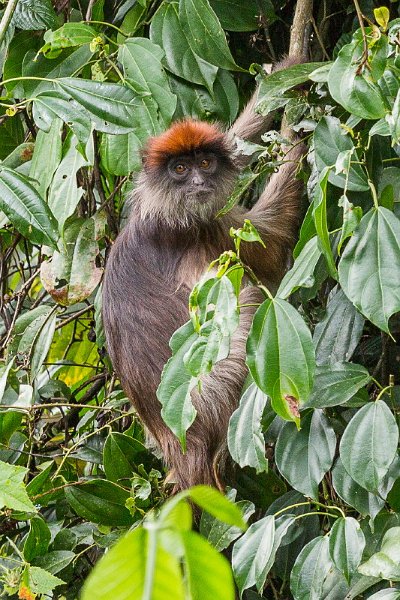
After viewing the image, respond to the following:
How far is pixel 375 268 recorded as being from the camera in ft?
6.27

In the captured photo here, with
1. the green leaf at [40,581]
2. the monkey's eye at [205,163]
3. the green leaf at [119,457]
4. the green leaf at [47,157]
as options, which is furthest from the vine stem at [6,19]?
the green leaf at [40,581]

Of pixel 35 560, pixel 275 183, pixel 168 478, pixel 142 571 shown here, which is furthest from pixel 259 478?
pixel 142 571

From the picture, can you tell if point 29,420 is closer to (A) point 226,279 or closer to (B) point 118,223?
(B) point 118,223

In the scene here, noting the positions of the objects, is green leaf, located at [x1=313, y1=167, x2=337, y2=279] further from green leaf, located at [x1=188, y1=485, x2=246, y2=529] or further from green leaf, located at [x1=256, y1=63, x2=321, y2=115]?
green leaf, located at [x1=188, y1=485, x2=246, y2=529]

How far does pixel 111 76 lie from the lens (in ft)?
12.1

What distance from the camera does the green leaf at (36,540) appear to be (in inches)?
123

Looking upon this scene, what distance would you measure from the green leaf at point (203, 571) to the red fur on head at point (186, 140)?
2964 mm

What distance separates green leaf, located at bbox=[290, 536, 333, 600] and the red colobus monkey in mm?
1034

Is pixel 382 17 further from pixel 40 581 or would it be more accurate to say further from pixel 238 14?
pixel 40 581

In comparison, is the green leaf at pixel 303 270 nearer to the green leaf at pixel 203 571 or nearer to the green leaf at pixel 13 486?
the green leaf at pixel 13 486

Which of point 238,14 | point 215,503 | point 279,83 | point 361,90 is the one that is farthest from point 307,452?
point 238,14

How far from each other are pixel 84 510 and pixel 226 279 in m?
1.64

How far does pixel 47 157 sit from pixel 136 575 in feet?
8.03

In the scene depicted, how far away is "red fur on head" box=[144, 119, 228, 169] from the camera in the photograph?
141 inches
